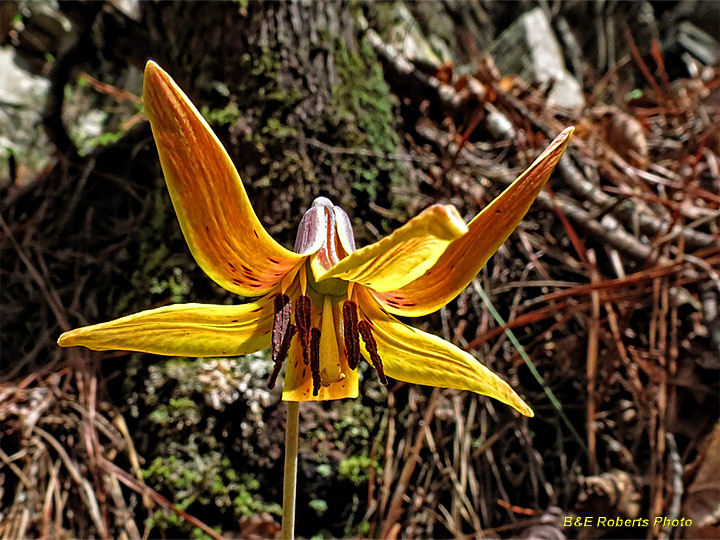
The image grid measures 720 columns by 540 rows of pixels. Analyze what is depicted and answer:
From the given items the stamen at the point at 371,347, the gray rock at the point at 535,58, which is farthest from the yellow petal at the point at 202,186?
the gray rock at the point at 535,58

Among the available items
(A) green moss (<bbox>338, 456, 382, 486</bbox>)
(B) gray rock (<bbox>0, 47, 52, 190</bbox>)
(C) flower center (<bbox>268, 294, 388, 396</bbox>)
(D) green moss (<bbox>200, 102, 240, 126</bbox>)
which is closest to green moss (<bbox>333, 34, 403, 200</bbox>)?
(D) green moss (<bbox>200, 102, 240, 126</bbox>)

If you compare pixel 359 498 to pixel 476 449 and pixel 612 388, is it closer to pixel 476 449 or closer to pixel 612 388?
pixel 476 449

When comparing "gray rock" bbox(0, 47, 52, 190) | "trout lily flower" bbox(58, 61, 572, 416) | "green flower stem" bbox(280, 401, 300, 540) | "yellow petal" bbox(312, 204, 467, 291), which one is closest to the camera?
"yellow petal" bbox(312, 204, 467, 291)

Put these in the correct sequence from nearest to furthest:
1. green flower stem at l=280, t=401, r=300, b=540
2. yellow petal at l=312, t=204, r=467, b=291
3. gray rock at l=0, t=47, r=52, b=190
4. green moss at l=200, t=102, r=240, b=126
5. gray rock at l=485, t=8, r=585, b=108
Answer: yellow petal at l=312, t=204, r=467, b=291 < green flower stem at l=280, t=401, r=300, b=540 < green moss at l=200, t=102, r=240, b=126 < gray rock at l=485, t=8, r=585, b=108 < gray rock at l=0, t=47, r=52, b=190

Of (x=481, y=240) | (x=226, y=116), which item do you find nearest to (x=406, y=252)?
(x=481, y=240)

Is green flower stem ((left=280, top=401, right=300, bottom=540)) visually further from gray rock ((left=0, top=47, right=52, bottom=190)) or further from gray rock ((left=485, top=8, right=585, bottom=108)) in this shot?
gray rock ((left=0, top=47, right=52, bottom=190))

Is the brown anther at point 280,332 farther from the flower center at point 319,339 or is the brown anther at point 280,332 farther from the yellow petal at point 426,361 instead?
the yellow petal at point 426,361

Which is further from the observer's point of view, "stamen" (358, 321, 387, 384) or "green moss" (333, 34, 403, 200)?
"green moss" (333, 34, 403, 200)

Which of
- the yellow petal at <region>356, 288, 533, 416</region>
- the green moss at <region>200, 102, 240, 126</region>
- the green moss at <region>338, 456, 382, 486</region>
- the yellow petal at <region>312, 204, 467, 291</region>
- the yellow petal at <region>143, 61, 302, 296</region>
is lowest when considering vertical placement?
the green moss at <region>338, 456, 382, 486</region>
